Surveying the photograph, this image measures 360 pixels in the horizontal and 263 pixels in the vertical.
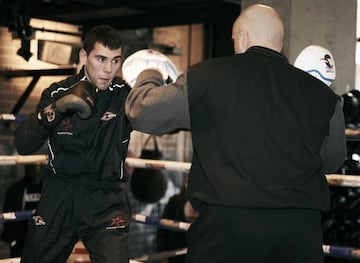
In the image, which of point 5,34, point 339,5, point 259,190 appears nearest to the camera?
point 259,190

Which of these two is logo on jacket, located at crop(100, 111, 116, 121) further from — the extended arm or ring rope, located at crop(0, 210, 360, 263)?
the extended arm

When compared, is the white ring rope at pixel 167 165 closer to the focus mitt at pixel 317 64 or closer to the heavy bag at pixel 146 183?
the focus mitt at pixel 317 64

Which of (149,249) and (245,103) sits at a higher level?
(245,103)

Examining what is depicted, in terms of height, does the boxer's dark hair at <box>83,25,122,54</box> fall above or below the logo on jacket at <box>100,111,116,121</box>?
above

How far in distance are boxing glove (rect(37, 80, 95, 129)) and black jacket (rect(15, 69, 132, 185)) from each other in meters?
0.08

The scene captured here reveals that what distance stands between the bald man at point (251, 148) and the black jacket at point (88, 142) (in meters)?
0.73

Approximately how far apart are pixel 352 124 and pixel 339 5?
1083 millimetres

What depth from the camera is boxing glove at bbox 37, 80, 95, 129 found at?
2.81m

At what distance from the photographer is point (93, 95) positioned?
9.50ft

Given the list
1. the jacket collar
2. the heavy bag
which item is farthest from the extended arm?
the heavy bag

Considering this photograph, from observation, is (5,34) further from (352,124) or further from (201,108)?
(201,108)

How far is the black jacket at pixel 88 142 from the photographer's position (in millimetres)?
3004

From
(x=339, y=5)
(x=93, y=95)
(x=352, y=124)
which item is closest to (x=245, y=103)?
(x=93, y=95)

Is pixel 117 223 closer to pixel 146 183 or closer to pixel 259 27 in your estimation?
pixel 259 27
